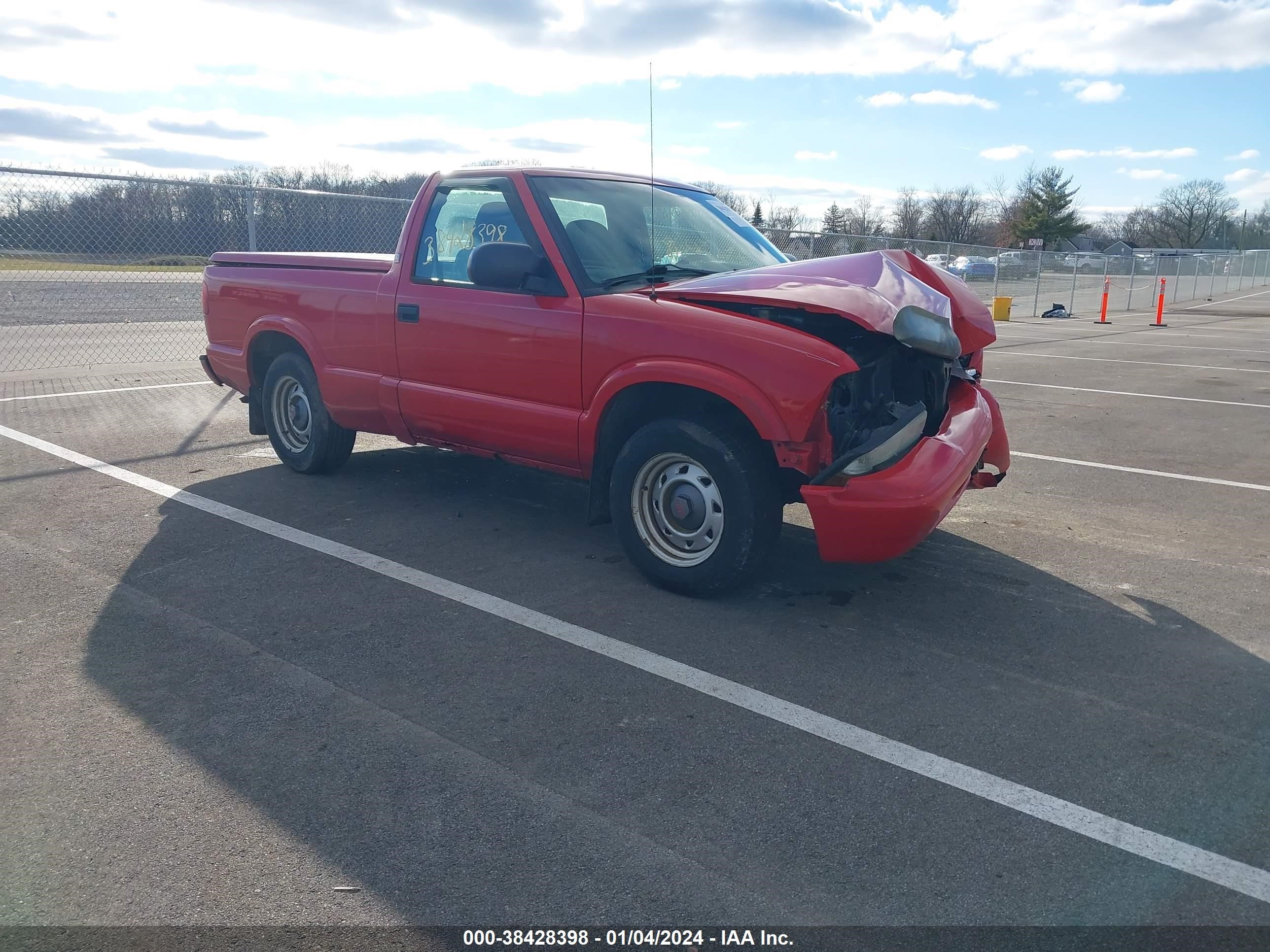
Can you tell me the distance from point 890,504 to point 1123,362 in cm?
1300

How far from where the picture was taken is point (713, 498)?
457cm

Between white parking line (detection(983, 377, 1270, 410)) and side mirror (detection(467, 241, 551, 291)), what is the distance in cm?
853

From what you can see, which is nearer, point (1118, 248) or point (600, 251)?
point (600, 251)

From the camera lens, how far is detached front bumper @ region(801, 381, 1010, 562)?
412 centimetres

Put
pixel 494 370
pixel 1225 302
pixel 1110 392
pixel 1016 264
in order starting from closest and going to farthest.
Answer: pixel 494 370 < pixel 1110 392 < pixel 1016 264 < pixel 1225 302

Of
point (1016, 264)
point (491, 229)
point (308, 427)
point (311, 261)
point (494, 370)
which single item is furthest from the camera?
point (1016, 264)

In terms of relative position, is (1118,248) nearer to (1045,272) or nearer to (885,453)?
(1045,272)

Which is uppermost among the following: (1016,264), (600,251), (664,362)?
(600,251)

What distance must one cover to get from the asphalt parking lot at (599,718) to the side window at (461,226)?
1.44m

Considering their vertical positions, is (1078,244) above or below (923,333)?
above

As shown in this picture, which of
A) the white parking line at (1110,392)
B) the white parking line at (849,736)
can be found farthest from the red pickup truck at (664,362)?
the white parking line at (1110,392)

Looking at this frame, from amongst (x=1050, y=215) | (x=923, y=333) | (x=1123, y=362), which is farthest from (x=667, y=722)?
(x=1050, y=215)

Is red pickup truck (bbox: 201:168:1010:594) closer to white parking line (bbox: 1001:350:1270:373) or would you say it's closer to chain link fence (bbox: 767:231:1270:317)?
white parking line (bbox: 1001:350:1270:373)

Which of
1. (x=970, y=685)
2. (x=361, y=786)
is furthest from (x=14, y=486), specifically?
(x=970, y=685)
